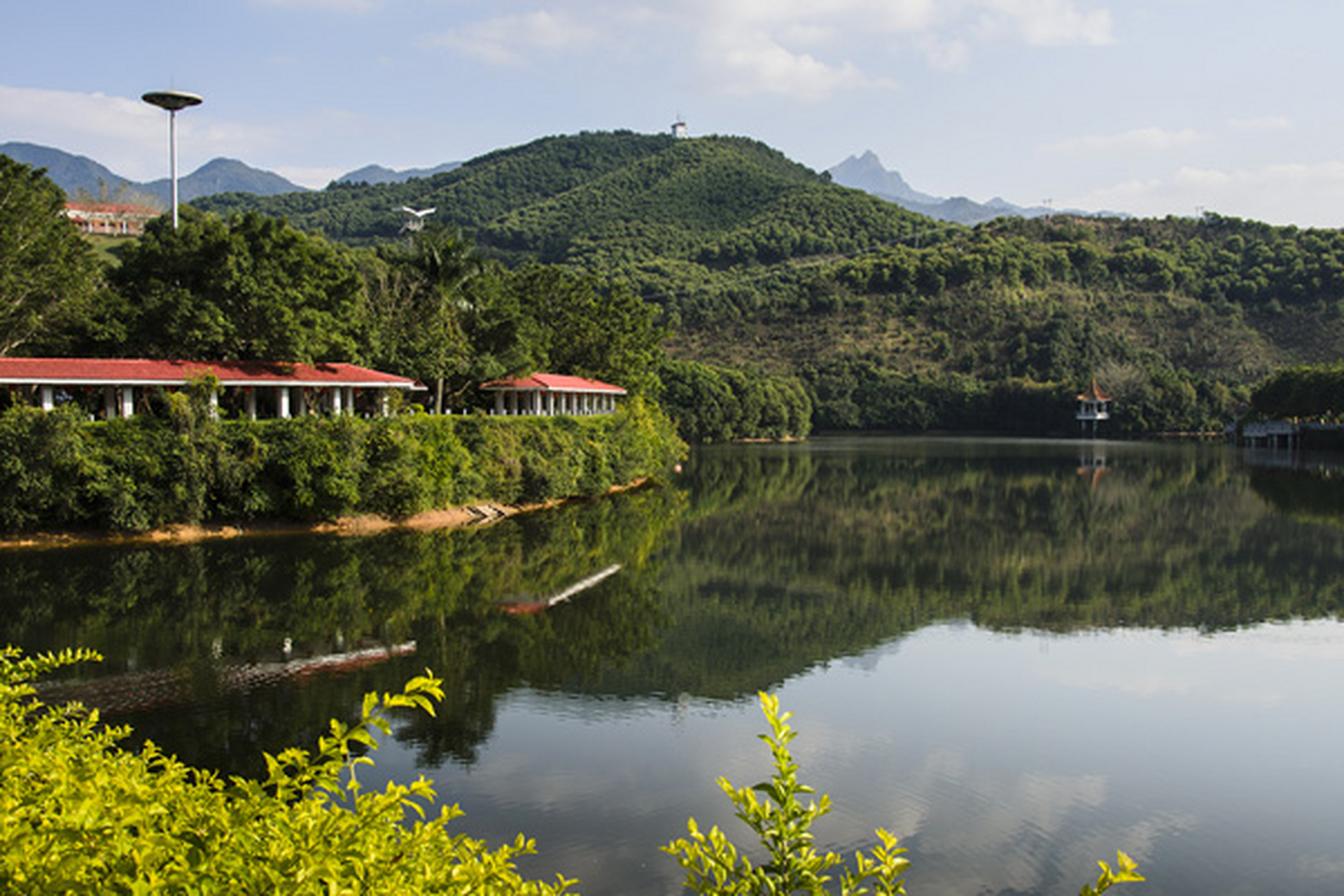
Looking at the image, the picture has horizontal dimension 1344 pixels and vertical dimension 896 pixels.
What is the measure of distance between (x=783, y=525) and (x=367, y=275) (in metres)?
27.2

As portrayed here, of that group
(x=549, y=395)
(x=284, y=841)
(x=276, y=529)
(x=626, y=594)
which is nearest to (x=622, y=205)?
(x=549, y=395)

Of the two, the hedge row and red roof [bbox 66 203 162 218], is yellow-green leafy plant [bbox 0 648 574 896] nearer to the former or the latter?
the hedge row

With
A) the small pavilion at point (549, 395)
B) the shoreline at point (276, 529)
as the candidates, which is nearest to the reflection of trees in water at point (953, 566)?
the shoreline at point (276, 529)

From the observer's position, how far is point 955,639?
20281 millimetres

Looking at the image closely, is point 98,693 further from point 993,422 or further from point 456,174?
point 456,174

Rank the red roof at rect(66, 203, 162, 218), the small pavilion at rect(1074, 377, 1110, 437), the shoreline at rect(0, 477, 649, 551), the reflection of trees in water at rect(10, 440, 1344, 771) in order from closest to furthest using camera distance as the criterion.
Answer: the reflection of trees in water at rect(10, 440, 1344, 771) < the shoreline at rect(0, 477, 649, 551) < the small pavilion at rect(1074, 377, 1110, 437) < the red roof at rect(66, 203, 162, 218)

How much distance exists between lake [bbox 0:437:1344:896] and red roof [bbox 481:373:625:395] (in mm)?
12999

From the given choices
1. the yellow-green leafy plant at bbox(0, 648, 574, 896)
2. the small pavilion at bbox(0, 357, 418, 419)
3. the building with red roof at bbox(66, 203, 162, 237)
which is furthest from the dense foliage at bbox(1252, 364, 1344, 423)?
the building with red roof at bbox(66, 203, 162, 237)

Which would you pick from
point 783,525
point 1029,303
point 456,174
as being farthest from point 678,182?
point 783,525

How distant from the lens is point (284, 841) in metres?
3.48

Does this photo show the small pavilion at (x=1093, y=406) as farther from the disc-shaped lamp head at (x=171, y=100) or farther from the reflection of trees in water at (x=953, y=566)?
the disc-shaped lamp head at (x=171, y=100)

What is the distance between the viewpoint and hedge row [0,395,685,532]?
89.4 feet

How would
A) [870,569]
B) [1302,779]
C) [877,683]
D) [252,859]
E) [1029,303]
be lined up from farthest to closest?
[1029,303] < [870,569] < [877,683] < [1302,779] < [252,859]

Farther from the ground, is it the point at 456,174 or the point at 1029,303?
the point at 456,174
